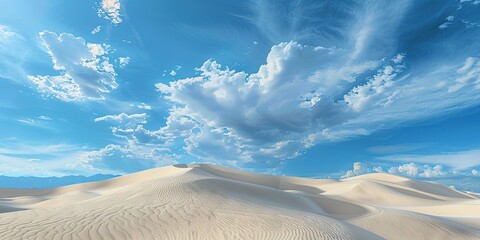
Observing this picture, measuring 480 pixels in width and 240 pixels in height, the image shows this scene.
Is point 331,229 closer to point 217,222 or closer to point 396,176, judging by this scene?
point 217,222

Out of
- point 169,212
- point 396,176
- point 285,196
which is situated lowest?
point 169,212

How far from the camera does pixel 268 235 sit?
9.30 m

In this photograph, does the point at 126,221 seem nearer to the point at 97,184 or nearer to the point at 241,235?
the point at 241,235

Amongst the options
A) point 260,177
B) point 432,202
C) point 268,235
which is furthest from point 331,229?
point 260,177

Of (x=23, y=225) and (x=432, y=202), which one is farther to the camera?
(x=432, y=202)

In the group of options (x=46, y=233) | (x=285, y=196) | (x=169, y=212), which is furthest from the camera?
(x=285, y=196)

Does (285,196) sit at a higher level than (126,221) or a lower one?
higher

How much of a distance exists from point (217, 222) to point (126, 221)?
3.11m

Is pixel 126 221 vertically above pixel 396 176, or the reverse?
pixel 396 176

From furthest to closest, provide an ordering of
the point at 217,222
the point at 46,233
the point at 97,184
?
the point at 97,184 < the point at 217,222 < the point at 46,233

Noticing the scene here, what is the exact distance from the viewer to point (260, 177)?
52.8 metres

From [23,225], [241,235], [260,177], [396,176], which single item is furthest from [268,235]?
[396,176]

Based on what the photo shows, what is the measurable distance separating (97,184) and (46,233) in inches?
1721

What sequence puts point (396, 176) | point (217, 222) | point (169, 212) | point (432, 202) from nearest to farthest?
point (217, 222)
point (169, 212)
point (432, 202)
point (396, 176)
